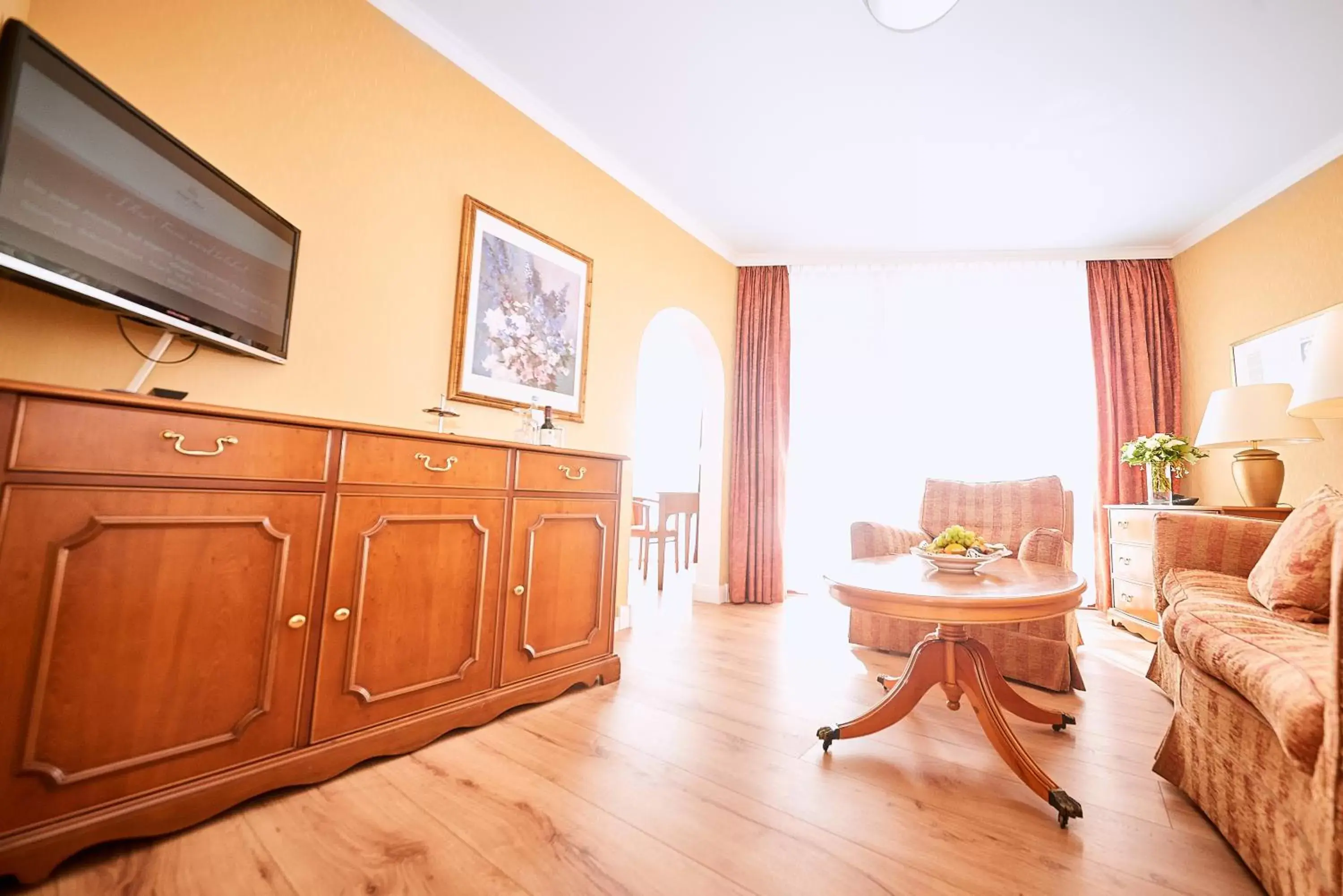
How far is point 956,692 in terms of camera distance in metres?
1.67

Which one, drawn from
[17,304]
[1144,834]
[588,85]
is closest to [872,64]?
[588,85]

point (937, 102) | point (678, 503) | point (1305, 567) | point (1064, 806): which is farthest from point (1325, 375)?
point (678, 503)

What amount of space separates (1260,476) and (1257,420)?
0.35 metres

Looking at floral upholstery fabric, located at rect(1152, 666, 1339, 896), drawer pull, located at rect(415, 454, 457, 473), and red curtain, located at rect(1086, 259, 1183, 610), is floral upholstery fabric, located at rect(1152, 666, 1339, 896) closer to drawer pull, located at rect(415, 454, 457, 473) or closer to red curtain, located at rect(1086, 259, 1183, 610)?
drawer pull, located at rect(415, 454, 457, 473)

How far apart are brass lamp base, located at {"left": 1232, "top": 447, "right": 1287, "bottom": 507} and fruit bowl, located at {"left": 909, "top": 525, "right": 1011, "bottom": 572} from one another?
2041 millimetres

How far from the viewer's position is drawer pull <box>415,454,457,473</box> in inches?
60.7

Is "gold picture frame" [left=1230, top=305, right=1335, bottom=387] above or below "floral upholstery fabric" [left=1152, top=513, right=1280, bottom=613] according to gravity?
above

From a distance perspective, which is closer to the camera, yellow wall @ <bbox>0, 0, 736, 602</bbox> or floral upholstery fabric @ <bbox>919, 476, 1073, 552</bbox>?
yellow wall @ <bbox>0, 0, 736, 602</bbox>

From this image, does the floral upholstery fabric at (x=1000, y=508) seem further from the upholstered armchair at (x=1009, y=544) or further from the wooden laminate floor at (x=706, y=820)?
the wooden laminate floor at (x=706, y=820)

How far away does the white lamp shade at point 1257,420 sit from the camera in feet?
8.22

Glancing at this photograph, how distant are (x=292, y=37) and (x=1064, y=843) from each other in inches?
A: 127

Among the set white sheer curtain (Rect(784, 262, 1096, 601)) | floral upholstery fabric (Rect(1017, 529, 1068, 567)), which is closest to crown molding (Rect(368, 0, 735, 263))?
white sheer curtain (Rect(784, 262, 1096, 601))

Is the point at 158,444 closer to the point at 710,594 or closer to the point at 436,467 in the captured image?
the point at 436,467

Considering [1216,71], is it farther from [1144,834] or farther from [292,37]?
[292,37]
